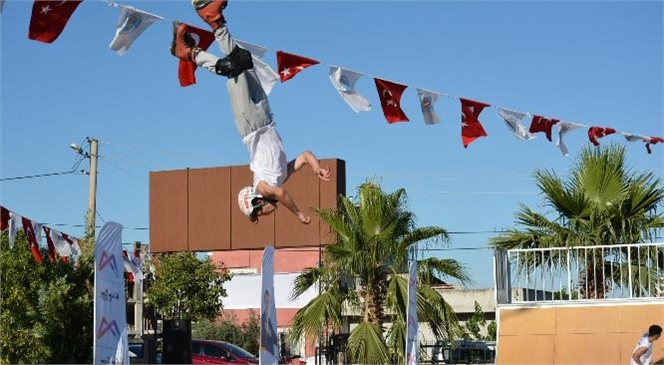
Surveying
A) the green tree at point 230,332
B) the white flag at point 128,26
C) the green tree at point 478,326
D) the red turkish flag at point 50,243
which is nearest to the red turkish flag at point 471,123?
the white flag at point 128,26

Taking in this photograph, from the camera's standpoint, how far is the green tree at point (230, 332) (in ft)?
112

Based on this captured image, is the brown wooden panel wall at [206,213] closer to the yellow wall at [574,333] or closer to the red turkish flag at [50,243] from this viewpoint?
the red turkish flag at [50,243]

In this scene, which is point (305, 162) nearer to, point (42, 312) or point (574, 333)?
point (574, 333)

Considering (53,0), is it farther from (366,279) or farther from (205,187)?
(205,187)

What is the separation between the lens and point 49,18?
9.30 m

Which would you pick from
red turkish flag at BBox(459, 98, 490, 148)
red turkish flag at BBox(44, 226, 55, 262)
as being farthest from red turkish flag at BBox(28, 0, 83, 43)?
red turkish flag at BBox(44, 226, 55, 262)

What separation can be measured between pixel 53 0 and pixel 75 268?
11552mm

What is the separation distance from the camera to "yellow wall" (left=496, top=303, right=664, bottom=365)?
54.8 feet

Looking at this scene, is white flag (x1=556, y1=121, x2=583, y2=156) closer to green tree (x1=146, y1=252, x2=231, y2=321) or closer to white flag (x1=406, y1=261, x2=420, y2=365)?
white flag (x1=406, y1=261, x2=420, y2=365)

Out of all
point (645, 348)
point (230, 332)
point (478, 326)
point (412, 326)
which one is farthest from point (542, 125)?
point (478, 326)

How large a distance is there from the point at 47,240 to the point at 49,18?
33.0 feet

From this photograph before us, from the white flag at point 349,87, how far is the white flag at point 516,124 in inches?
110

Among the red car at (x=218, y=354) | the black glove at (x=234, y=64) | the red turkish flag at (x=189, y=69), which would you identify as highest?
the red turkish flag at (x=189, y=69)

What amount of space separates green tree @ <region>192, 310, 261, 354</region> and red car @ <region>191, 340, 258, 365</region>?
Result: 10244 millimetres
